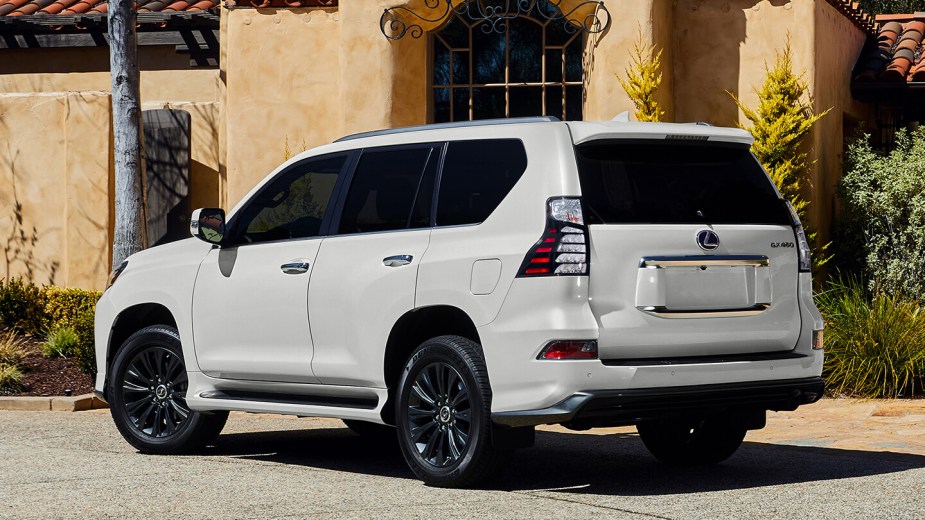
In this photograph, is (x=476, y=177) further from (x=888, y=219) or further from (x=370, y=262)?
(x=888, y=219)

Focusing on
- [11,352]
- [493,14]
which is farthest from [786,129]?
[11,352]

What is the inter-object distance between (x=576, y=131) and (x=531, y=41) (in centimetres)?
924

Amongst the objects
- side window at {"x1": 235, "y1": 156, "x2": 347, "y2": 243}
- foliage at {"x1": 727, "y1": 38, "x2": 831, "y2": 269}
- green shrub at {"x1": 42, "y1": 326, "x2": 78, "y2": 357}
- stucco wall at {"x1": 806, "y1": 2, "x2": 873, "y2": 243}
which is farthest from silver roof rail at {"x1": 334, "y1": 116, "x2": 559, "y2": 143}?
stucco wall at {"x1": 806, "y1": 2, "x2": 873, "y2": 243}

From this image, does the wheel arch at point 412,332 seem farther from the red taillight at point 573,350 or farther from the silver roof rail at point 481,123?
the silver roof rail at point 481,123

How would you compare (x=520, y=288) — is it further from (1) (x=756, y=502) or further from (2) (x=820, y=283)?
(2) (x=820, y=283)

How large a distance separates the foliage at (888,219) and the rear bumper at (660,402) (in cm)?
738

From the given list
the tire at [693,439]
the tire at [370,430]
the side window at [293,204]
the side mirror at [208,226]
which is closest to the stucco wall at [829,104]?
the tire at [370,430]

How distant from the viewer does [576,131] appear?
7047 mm

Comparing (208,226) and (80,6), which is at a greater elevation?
(80,6)

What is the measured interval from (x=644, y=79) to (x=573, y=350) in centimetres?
855

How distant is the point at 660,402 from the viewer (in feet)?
22.4

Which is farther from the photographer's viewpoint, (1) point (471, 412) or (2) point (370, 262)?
(2) point (370, 262)

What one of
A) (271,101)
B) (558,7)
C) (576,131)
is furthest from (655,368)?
(271,101)

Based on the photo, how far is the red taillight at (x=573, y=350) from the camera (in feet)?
21.9
